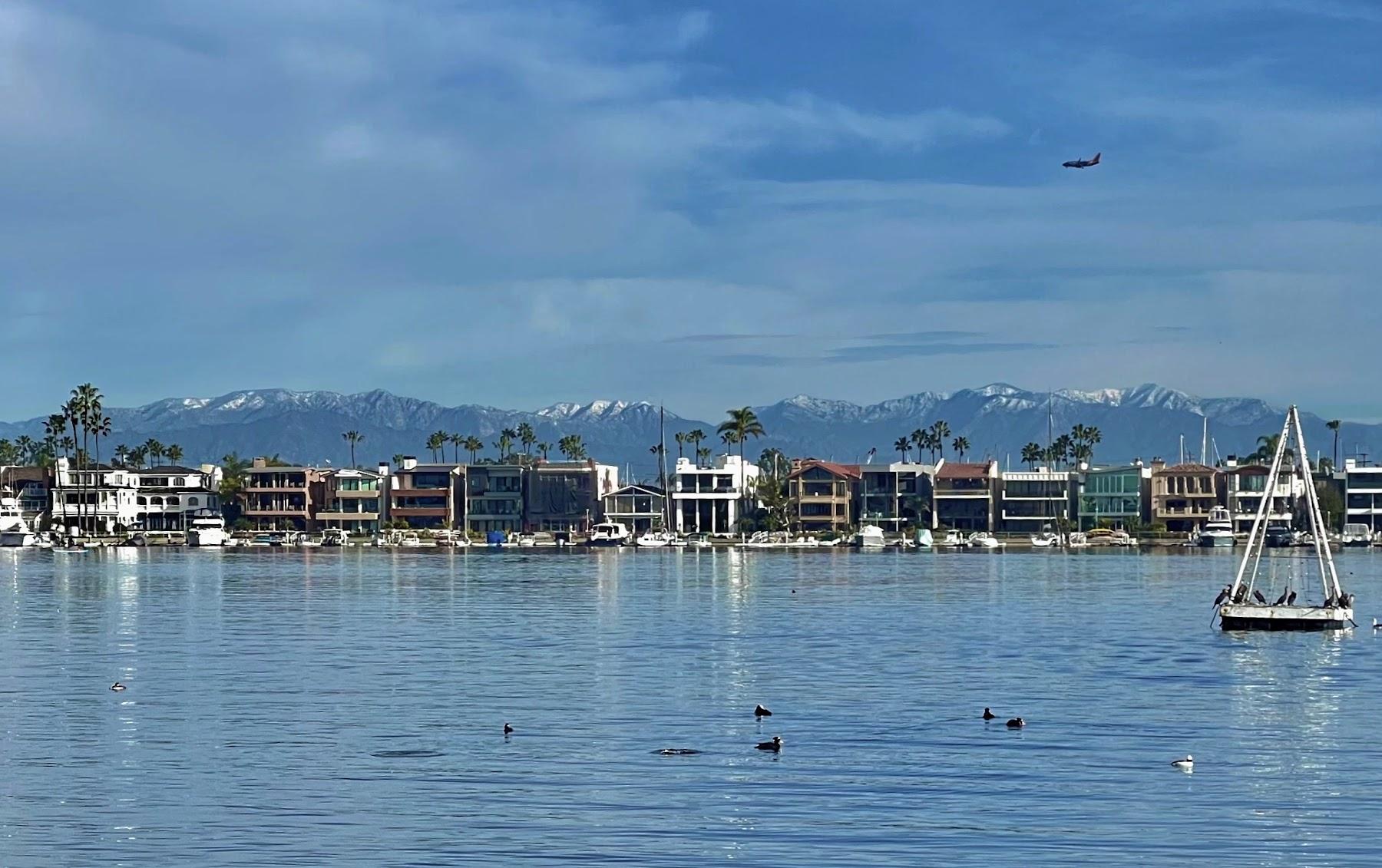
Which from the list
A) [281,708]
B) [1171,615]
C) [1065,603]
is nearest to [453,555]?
[1065,603]

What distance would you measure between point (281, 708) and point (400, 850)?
18.3 metres

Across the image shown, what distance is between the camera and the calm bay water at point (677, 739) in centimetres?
2892

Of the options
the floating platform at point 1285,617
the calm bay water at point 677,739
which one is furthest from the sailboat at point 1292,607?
the calm bay water at point 677,739

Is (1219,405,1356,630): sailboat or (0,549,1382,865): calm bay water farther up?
(1219,405,1356,630): sailboat

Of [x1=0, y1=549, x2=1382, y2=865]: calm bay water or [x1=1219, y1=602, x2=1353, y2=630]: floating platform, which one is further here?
[x1=1219, y1=602, x2=1353, y2=630]: floating platform

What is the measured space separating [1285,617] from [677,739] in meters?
37.6

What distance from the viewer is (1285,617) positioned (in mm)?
70438

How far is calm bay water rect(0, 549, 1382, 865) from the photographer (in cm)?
2892

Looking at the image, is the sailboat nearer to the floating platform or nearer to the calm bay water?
the floating platform

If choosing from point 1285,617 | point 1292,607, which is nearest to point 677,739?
point 1285,617

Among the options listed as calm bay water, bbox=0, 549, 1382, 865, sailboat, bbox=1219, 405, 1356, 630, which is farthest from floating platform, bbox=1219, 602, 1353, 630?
calm bay water, bbox=0, 549, 1382, 865

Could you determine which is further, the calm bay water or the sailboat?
the sailboat

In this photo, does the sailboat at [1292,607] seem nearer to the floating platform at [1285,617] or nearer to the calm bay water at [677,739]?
the floating platform at [1285,617]

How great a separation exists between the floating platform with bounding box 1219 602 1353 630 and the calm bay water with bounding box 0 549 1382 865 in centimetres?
91
